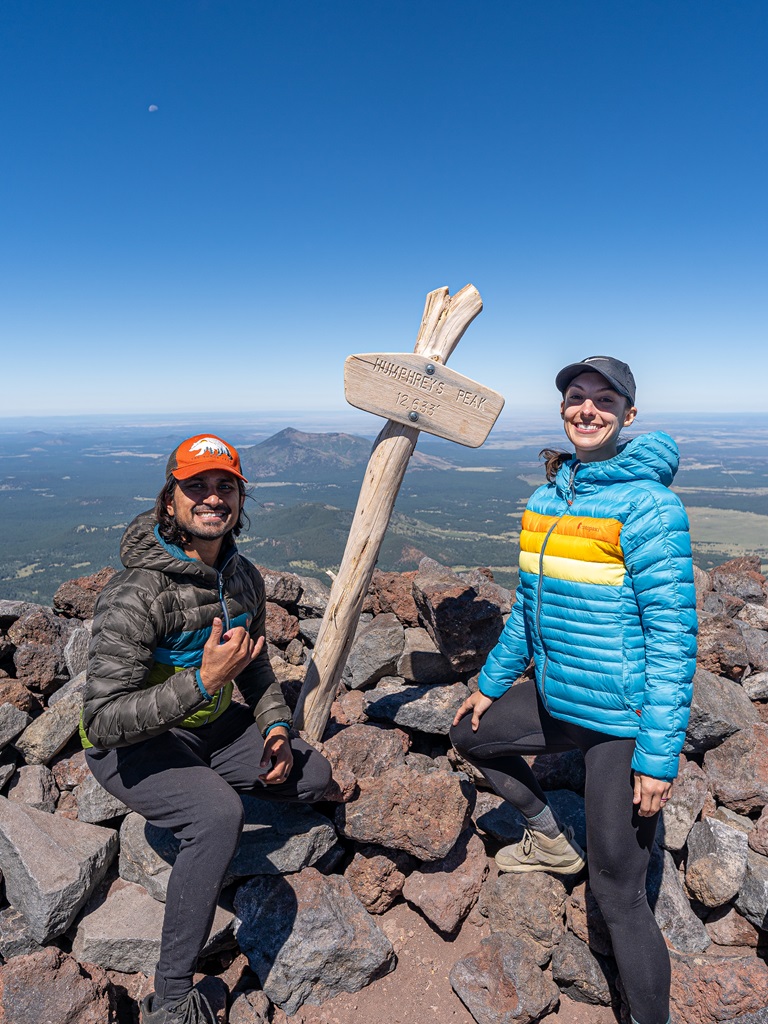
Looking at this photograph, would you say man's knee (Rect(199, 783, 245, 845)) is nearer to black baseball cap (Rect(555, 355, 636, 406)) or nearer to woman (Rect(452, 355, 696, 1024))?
woman (Rect(452, 355, 696, 1024))

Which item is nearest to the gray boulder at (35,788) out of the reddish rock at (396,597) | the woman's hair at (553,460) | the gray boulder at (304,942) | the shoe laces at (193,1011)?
the gray boulder at (304,942)

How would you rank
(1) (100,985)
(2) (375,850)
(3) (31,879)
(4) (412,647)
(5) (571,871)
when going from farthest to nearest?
(4) (412,647)
(2) (375,850)
(5) (571,871)
(3) (31,879)
(1) (100,985)

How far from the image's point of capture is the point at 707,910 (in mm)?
4777

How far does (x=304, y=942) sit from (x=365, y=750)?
5.39 feet

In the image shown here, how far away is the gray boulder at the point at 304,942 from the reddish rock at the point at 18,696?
10.4ft

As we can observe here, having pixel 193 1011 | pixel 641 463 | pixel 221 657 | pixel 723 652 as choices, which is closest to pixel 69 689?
pixel 193 1011

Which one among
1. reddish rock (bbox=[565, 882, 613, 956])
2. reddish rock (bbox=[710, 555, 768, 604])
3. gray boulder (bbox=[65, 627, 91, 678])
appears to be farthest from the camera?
reddish rock (bbox=[710, 555, 768, 604])

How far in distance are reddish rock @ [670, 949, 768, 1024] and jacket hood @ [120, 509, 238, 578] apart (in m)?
4.70

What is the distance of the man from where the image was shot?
3.44 metres

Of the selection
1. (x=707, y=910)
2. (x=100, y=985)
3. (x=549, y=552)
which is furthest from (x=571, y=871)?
(x=100, y=985)

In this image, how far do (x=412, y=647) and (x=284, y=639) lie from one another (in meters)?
1.80

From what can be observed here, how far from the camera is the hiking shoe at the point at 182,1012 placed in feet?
11.1

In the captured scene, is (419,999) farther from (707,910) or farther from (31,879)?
(31,879)

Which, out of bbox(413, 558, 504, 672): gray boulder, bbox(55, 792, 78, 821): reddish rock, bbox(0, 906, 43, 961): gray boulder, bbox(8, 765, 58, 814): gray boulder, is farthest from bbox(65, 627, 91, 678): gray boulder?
bbox(413, 558, 504, 672): gray boulder
